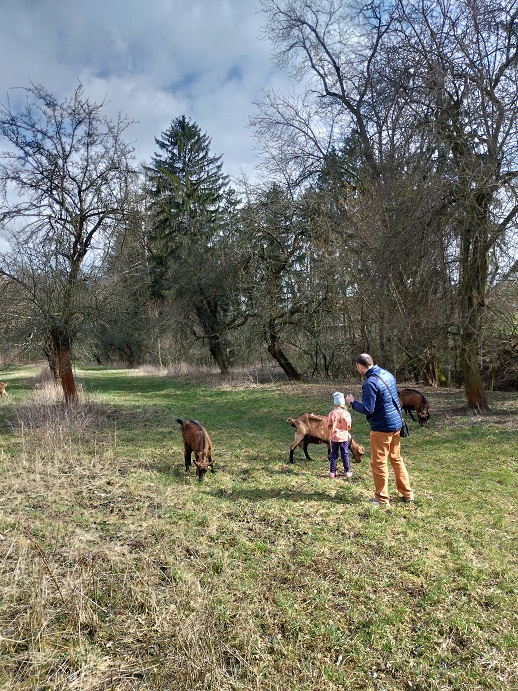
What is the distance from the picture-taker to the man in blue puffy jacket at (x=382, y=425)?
16.1 feet

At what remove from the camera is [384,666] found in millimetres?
2750

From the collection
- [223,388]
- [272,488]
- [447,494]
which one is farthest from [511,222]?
[223,388]

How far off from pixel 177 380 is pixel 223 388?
508 cm

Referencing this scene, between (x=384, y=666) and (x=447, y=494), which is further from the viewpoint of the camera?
(x=447, y=494)

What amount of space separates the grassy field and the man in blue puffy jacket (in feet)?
0.92

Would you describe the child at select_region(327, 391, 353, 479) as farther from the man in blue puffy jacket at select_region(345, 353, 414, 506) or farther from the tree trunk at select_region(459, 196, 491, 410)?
the tree trunk at select_region(459, 196, 491, 410)

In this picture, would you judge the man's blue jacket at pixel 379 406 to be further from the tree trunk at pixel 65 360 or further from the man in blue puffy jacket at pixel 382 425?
the tree trunk at pixel 65 360

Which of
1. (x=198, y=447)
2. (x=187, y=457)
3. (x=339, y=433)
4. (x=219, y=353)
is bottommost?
(x=187, y=457)

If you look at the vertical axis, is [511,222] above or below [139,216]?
below

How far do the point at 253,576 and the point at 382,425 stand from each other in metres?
2.27

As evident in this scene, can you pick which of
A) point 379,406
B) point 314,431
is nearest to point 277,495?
point 314,431

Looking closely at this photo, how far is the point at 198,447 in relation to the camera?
20.3 ft

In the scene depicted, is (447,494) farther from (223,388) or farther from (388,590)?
(223,388)

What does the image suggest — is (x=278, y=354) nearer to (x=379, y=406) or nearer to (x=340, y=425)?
(x=340, y=425)
